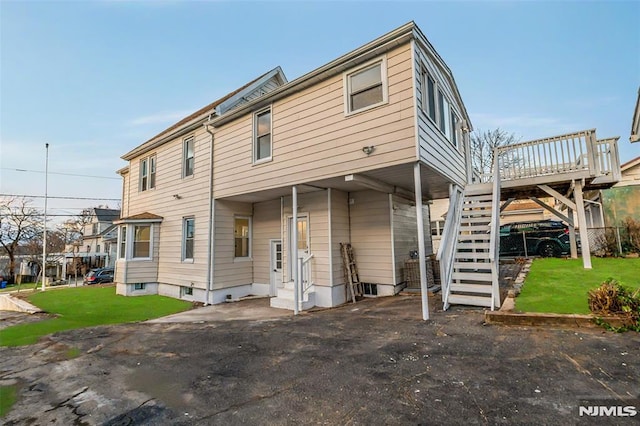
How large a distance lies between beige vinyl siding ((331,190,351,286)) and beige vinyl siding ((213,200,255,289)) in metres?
3.79

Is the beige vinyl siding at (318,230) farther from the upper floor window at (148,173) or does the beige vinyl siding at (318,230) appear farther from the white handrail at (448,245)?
the upper floor window at (148,173)

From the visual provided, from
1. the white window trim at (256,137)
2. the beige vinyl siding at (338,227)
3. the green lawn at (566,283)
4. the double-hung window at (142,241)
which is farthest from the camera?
the double-hung window at (142,241)

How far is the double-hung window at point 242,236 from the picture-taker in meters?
10.2

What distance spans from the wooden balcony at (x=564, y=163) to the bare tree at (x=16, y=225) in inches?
1694

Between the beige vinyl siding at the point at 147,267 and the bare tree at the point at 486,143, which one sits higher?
the bare tree at the point at 486,143

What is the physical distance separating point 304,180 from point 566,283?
264 inches

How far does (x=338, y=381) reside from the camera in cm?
329

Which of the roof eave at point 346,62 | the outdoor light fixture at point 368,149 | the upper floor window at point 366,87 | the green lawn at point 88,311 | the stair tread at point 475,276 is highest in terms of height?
the roof eave at point 346,62

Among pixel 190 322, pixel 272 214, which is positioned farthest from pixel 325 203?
pixel 190 322

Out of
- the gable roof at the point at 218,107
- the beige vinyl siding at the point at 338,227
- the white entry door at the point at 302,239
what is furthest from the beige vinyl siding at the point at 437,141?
the gable roof at the point at 218,107

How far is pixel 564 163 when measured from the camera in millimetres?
9008

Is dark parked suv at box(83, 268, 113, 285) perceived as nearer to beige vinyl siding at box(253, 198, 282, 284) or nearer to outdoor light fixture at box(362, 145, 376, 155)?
beige vinyl siding at box(253, 198, 282, 284)

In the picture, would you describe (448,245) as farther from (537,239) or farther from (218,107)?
(537,239)

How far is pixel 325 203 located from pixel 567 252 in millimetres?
12662
